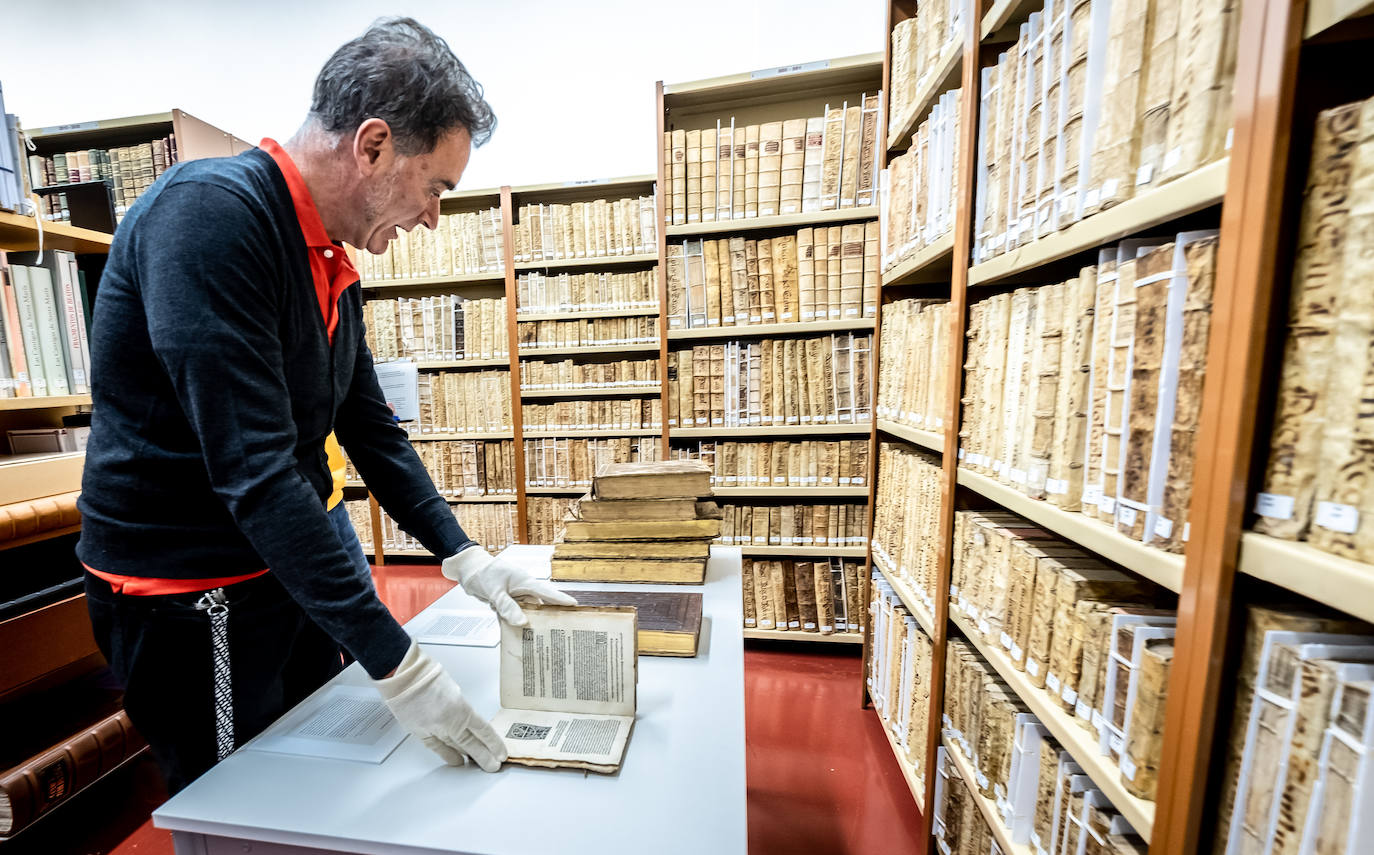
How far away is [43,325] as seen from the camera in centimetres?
159

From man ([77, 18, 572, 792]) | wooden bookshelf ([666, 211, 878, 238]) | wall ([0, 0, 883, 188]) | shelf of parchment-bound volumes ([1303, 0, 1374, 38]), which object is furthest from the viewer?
wall ([0, 0, 883, 188])

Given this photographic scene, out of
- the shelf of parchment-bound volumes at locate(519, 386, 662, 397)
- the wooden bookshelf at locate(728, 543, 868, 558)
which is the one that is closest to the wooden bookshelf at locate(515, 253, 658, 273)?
the shelf of parchment-bound volumes at locate(519, 386, 662, 397)

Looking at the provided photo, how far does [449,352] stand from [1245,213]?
3.38m

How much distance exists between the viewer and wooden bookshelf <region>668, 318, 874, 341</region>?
7.29ft

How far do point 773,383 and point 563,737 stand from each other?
181 centimetres

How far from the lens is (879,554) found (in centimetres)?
187

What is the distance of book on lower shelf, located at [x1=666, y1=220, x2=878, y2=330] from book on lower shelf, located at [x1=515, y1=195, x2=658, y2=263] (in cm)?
52

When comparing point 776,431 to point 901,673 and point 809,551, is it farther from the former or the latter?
point 901,673

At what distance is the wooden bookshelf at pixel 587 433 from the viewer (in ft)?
9.87

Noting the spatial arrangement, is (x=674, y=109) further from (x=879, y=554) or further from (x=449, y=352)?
(x=879, y=554)

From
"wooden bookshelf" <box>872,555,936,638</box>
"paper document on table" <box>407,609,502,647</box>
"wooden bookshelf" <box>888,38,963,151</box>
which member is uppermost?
"wooden bookshelf" <box>888,38,963,151</box>

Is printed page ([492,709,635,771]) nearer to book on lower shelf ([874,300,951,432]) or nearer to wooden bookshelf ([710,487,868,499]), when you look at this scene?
book on lower shelf ([874,300,951,432])

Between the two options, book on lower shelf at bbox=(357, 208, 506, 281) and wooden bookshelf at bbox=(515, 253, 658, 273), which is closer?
wooden bookshelf at bbox=(515, 253, 658, 273)

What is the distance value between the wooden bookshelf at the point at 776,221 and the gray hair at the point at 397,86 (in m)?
→ 1.54
